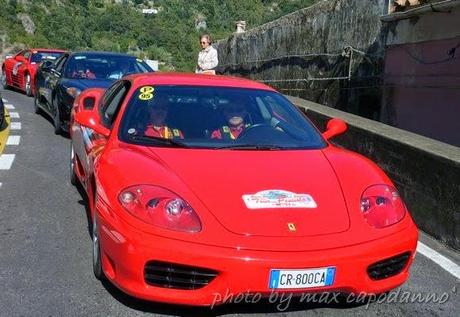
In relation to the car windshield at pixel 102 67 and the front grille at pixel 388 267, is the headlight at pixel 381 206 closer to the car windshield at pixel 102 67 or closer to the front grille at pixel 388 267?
the front grille at pixel 388 267

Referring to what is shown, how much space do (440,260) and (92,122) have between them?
2845 mm

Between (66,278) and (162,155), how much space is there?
101 centimetres

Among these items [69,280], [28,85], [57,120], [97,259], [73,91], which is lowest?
[28,85]

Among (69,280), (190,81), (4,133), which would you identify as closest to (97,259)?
(69,280)

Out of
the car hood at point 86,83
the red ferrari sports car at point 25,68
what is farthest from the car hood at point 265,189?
the red ferrari sports car at point 25,68

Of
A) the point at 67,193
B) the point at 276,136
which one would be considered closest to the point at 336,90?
the point at 67,193

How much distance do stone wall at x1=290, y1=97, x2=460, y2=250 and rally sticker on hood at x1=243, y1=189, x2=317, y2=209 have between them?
6.38 feet

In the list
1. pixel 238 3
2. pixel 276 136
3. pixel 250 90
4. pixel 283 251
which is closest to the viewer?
pixel 283 251

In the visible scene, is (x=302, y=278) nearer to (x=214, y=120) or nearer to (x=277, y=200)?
(x=277, y=200)

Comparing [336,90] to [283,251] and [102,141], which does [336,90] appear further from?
[283,251]

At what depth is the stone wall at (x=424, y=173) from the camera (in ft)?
16.5

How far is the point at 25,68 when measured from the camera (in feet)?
54.6

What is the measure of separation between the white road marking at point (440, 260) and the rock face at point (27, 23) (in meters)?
68.3

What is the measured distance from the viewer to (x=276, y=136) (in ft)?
14.8
